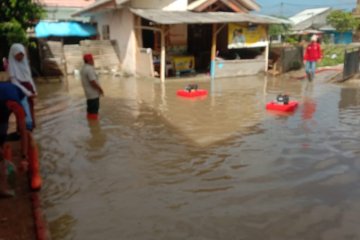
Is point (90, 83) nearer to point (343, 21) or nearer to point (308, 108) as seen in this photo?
point (308, 108)

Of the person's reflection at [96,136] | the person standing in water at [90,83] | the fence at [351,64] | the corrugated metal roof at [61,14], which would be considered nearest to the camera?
the person's reflection at [96,136]

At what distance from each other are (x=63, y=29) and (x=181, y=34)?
780 cm

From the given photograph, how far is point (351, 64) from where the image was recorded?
1591 cm

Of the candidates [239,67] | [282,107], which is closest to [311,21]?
[239,67]

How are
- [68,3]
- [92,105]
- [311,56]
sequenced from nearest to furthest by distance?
[92,105], [311,56], [68,3]

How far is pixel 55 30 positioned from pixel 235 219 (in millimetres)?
20663

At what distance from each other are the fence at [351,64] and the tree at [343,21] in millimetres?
33576

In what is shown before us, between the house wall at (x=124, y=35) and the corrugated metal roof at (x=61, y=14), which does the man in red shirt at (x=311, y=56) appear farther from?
the corrugated metal roof at (x=61, y=14)

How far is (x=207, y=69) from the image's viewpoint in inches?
787

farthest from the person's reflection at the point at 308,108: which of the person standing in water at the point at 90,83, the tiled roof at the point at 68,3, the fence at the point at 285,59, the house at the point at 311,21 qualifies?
the house at the point at 311,21

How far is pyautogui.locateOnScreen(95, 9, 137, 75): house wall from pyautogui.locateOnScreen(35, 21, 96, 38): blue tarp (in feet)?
9.10

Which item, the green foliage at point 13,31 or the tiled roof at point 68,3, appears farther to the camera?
the tiled roof at point 68,3

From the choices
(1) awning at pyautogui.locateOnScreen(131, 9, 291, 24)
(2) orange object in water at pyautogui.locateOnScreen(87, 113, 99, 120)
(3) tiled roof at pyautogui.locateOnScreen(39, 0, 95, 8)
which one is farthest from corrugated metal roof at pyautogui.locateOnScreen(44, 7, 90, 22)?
(2) orange object in water at pyautogui.locateOnScreen(87, 113, 99, 120)

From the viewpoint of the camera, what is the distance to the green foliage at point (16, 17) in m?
13.5
